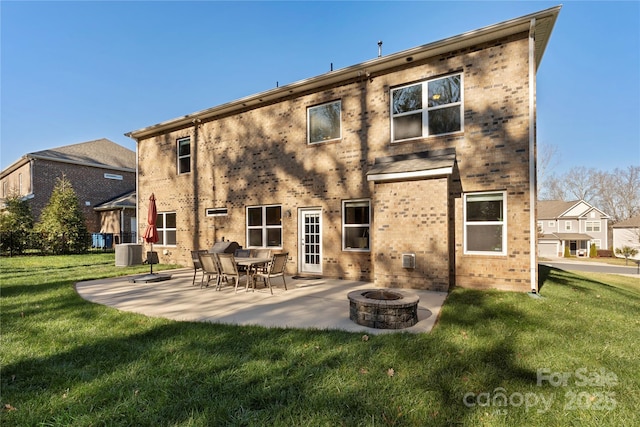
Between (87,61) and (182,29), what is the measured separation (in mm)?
5510

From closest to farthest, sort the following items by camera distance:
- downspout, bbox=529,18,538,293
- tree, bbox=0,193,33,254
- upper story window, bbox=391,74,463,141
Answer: downspout, bbox=529,18,538,293
upper story window, bbox=391,74,463,141
tree, bbox=0,193,33,254

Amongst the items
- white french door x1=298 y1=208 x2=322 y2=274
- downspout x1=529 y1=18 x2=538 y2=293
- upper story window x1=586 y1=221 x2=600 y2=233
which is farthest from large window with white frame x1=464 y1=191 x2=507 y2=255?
upper story window x1=586 y1=221 x2=600 y2=233

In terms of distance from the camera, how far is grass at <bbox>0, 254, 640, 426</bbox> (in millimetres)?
2613

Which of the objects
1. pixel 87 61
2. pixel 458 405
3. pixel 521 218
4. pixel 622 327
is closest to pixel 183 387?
pixel 458 405

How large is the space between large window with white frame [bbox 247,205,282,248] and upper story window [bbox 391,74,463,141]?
5.10 meters

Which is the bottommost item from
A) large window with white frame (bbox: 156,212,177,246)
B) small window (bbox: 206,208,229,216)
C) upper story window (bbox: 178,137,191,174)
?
large window with white frame (bbox: 156,212,177,246)

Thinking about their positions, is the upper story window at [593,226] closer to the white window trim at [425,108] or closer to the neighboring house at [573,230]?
the neighboring house at [573,230]

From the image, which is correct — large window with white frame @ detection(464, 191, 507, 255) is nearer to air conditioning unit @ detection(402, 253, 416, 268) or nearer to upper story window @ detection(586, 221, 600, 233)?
air conditioning unit @ detection(402, 253, 416, 268)

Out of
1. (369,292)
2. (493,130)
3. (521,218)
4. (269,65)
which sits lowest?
(369,292)

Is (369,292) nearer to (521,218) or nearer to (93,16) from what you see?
(521,218)

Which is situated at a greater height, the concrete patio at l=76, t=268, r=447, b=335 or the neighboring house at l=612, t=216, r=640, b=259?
the concrete patio at l=76, t=268, r=447, b=335

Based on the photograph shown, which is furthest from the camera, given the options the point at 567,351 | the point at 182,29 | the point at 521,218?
the point at 182,29

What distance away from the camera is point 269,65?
55.2 ft

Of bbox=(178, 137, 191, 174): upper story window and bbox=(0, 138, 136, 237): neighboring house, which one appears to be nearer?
bbox=(178, 137, 191, 174): upper story window
